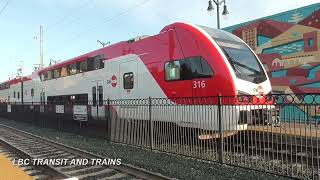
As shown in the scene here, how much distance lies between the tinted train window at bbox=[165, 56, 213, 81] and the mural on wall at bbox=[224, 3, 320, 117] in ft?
27.1

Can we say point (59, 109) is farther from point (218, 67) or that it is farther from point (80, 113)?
point (218, 67)

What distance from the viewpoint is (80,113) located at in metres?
19.6

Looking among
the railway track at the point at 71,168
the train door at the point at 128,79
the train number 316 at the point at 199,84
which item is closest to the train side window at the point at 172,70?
the train number 316 at the point at 199,84

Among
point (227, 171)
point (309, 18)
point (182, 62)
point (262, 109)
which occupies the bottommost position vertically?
point (227, 171)

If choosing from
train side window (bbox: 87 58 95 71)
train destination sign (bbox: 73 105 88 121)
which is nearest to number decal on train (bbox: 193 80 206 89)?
train destination sign (bbox: 73 105 88 121)

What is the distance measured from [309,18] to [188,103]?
10.4m

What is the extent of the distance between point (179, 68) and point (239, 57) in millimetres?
1951

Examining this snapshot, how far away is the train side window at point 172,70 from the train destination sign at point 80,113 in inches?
247

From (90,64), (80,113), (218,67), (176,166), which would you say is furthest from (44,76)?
(176,166)

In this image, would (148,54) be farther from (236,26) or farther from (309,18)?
(236,26)

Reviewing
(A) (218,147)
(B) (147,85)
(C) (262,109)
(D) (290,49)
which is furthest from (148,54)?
(D) (290,49)

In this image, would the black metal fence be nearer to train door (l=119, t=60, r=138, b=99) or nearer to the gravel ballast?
the gravel ballast

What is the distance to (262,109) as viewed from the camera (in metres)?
9.32

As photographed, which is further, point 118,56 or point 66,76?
point 66,76
